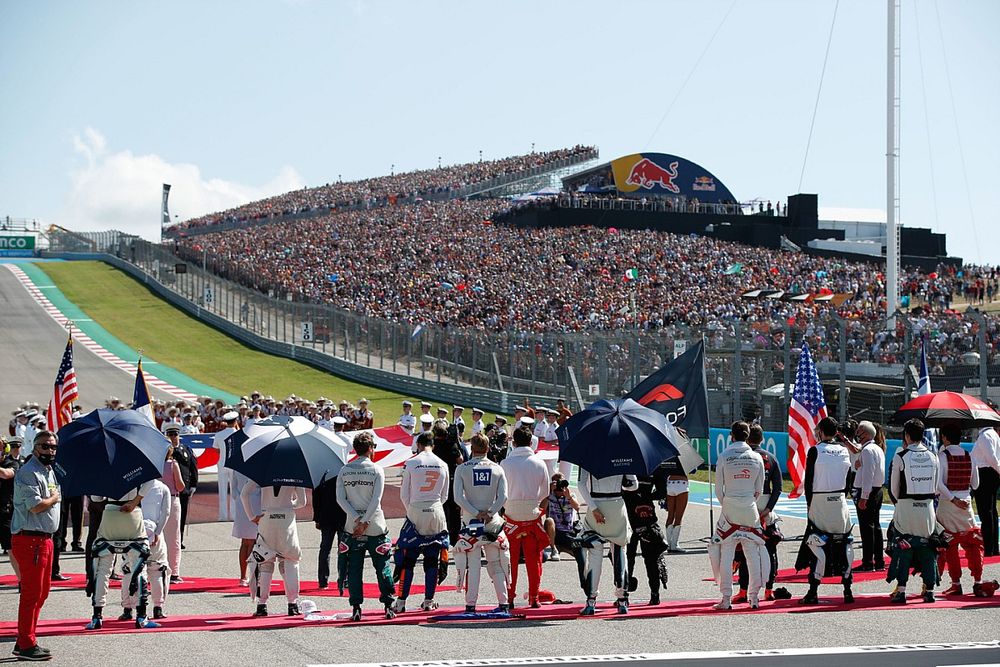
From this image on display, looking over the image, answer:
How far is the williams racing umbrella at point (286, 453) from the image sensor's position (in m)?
11.7

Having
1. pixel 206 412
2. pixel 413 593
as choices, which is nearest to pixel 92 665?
pixel 413 593

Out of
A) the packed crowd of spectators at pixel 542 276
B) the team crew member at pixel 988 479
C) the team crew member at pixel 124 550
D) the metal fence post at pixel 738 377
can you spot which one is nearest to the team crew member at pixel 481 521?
the team crew member at pixel 124 550

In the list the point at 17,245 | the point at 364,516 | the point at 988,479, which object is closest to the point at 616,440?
the point at 364,516

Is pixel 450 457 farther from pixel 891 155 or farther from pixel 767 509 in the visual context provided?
pixel 891 155

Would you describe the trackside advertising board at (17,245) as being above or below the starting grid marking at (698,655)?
above

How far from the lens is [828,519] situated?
1261cm

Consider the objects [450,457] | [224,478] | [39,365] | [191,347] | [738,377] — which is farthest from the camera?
[191,347]

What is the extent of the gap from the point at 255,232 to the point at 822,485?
6912 centimetres

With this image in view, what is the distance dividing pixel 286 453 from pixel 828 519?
5.42m

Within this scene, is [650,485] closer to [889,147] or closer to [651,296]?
[889,147]

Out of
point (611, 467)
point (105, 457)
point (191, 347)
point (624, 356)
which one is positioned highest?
point (191, 347)

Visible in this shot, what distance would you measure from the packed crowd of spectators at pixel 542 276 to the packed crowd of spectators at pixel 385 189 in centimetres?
1637

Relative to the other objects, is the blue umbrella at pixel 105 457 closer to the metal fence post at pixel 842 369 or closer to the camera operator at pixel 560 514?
the camera operator at pixel 560 514

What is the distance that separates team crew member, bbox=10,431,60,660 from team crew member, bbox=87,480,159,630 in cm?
87
